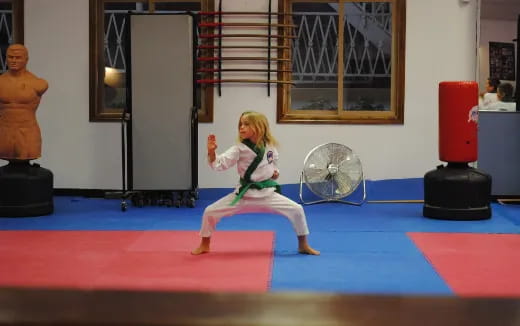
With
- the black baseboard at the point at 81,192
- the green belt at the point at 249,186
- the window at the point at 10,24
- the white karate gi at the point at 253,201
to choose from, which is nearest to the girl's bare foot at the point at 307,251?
the white karate gi at the point at 253,201

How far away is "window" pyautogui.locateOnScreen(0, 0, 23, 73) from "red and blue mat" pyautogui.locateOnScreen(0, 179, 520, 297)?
7.92ft

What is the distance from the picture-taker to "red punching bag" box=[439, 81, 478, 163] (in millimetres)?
6551

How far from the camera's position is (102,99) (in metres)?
8.36

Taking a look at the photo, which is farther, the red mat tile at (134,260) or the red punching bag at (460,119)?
the red punching bag at (460,119)

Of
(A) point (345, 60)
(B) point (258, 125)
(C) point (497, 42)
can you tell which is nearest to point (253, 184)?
(B) point (258, 125)

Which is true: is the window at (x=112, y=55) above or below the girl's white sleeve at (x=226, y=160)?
above

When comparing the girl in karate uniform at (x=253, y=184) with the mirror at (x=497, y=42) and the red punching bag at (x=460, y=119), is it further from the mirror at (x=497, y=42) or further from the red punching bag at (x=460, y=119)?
the mirror at (x=497, y=42)

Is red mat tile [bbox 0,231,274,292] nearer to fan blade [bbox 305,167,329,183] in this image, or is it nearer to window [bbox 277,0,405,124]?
fan blade [bbox 305,167,329,183]

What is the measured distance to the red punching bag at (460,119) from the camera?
6551mm

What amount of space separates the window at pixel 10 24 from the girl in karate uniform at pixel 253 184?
4644 millimetres

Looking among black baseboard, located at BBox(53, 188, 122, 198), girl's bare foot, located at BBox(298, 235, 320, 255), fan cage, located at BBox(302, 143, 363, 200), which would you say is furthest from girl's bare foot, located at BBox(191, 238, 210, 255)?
black baseboard, located at BBox(53, 188, 122, 198)

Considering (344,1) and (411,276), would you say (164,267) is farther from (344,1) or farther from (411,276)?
(344,1)

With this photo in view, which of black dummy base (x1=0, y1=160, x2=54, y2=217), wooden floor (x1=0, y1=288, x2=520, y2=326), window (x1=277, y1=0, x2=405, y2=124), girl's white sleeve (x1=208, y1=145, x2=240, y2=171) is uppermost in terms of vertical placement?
window (x1=277, y1=0, x2=405, y2=124)

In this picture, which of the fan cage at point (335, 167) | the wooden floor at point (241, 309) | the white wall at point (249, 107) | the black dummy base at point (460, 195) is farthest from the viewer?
the white wall at point (249, 107)
